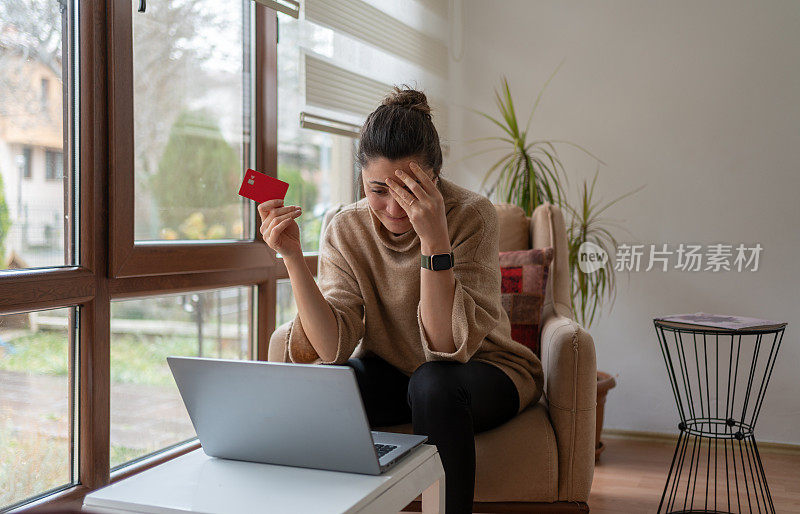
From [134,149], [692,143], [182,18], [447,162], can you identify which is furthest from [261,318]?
[692,143]

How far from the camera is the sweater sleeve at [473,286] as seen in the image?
1.50m

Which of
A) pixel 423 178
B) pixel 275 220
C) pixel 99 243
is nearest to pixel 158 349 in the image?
pixel 99 243

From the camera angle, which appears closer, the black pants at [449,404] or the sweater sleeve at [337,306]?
the black pants at [449,404]

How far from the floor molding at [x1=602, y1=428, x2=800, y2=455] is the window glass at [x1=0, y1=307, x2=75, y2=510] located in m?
2.14

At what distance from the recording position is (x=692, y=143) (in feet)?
9.61

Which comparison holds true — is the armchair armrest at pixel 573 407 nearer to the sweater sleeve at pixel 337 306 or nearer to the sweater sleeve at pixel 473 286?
the sweater sleeve at pixel 473 286

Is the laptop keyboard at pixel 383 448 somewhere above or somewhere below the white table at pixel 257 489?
above

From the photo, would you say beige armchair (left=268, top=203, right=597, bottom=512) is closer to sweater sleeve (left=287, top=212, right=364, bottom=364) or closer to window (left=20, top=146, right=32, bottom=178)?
sweater sleeve (left=287, top=212, right=364, bottom=364)

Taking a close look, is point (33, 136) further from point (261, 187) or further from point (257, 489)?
point (257, 489)

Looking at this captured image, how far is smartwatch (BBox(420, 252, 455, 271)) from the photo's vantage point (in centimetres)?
149

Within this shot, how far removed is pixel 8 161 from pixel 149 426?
2.57 ft

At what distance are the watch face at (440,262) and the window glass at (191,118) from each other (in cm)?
80

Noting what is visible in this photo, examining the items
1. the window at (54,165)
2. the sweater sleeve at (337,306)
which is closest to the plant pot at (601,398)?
the sweater sleeve at (337,306)

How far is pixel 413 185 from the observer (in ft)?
4.88
